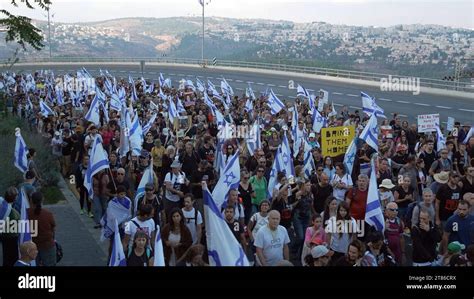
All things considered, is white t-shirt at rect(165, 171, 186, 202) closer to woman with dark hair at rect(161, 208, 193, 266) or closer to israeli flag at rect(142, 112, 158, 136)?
woman with dark hair at rect(161, 208, 193, 266)

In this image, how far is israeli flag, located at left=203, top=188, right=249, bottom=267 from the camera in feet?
21.7

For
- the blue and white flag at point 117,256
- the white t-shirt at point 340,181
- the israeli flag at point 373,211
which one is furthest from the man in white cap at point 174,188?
the blue and white flag at point 117,256

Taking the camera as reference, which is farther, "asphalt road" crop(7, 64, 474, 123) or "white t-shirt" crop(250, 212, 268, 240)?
"asphalt road" crop(7, 64, 474, 123)

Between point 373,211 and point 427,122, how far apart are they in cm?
719

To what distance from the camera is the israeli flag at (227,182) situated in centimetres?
951

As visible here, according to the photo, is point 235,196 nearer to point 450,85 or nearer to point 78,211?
point 78,211

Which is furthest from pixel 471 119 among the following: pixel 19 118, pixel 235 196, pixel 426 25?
pixel 426 25

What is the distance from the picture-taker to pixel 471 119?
29.5 metres

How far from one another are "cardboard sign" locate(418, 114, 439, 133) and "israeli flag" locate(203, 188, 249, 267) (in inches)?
361

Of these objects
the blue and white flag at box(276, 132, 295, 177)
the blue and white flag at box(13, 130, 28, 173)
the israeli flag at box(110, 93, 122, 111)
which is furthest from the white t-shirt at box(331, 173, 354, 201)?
the israeli flag at box(110, 93, 122, 111)

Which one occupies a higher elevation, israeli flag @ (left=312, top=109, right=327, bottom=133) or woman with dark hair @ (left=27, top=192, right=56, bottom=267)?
israeli flag @ (left=312, top=109, right=327, bottom=133)

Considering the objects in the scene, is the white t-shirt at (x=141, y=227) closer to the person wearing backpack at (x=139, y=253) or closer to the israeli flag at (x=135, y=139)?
the person wearing backpack at (x=139, y=253)

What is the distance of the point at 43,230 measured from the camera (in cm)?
847

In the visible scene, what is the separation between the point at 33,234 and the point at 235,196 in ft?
8.44
